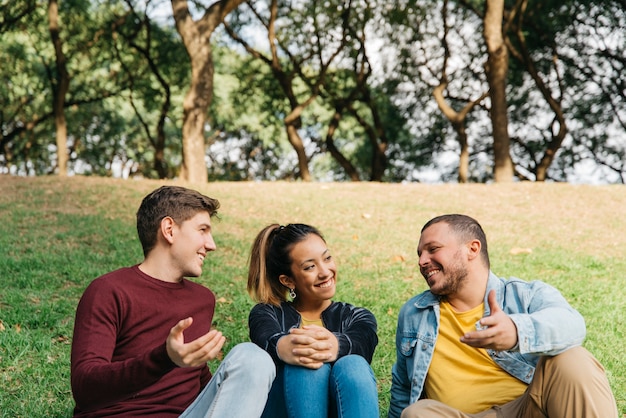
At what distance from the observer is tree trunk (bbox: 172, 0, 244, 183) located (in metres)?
13.8

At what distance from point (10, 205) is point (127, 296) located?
8.85 meters

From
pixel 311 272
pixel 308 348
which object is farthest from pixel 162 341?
pixel 311 272

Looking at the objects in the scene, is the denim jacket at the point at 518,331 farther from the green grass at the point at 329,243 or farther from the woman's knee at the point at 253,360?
the green grass at the point at 329,243

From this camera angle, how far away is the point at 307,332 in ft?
10.4

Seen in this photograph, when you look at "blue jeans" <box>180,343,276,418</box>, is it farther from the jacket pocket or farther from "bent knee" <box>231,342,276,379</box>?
the jacket pocket

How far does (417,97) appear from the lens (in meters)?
24.7

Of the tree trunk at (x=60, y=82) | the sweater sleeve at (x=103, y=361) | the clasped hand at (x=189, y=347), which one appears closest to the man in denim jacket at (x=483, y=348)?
the clasped hand at (x=189, y=347)

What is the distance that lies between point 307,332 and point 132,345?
0.83 m

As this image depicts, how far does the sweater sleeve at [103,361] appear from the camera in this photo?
2.42 meters

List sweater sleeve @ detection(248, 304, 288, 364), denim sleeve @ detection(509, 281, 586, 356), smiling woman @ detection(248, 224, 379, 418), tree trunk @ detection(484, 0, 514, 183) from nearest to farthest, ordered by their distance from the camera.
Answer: denim sleeve @ detection(509, 281, 586, 356)
smiling woman @ detection(248, 224, 379, 418)
sweater sleeve @ detection(248, 304, 288, 364)
tree trunk @ detection(484, 0, 514, 183)

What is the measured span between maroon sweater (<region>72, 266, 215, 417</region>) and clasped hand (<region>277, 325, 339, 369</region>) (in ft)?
1.42

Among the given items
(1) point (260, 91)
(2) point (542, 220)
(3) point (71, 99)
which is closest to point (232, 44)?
(1) point (260, 91)

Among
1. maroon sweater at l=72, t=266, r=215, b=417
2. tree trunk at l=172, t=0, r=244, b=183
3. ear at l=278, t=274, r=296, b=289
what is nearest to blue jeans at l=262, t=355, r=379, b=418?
maroon sweater at l=72, t=266, r=215, b=417

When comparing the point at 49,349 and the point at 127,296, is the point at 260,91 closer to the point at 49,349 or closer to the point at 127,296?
the point at 49,349
